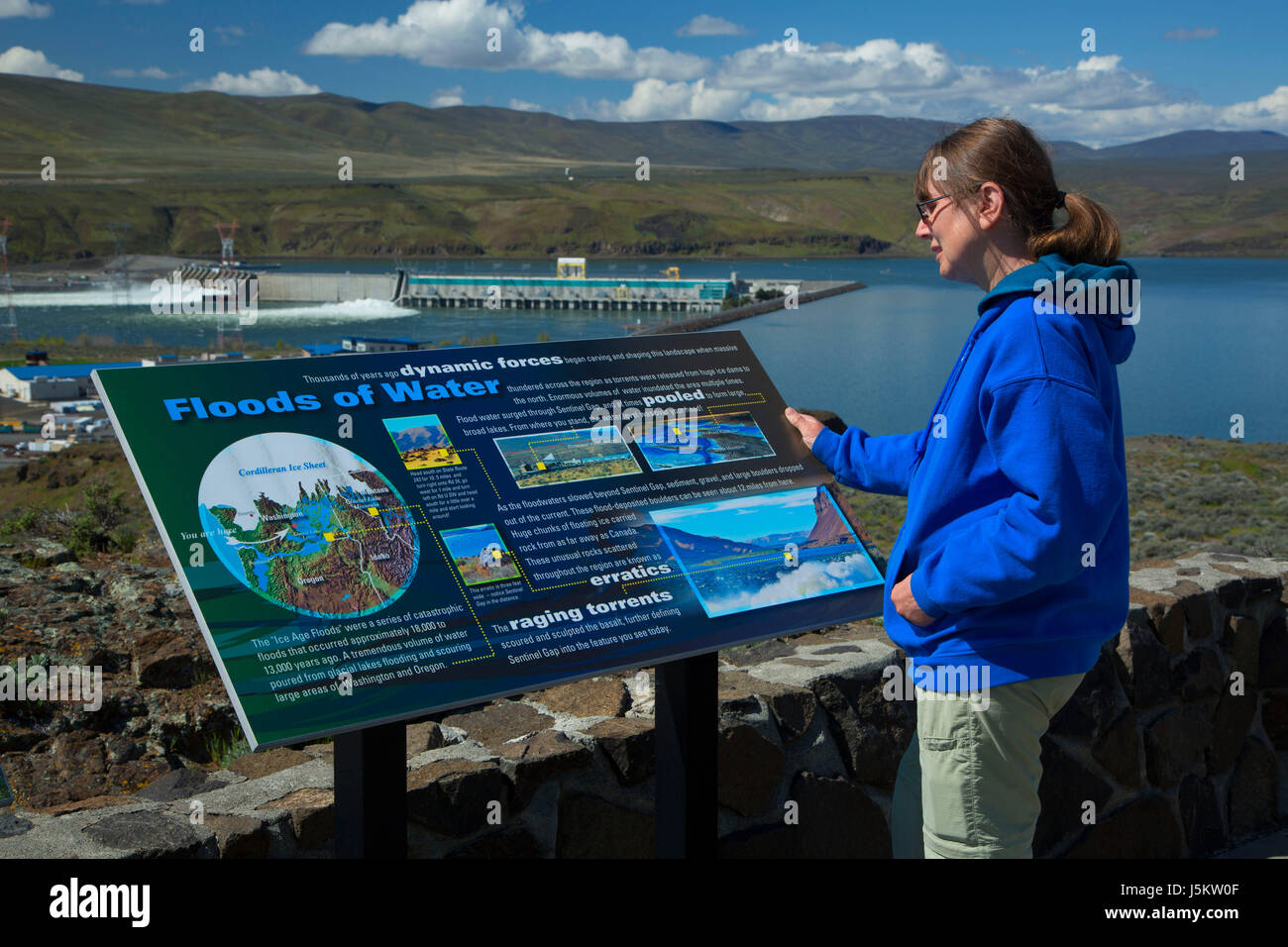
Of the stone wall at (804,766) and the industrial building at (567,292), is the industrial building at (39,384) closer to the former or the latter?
the industrial building at (567,292)

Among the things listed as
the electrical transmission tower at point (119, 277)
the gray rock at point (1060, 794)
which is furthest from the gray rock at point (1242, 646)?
the electrical transmission tower at point (119, 277)

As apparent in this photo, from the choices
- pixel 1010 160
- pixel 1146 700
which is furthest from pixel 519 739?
pixel 1146 700

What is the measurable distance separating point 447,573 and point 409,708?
0.23 metres

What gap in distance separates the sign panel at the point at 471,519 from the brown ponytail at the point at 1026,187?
67 centimetres

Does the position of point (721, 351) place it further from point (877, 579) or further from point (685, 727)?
point (685, 727)

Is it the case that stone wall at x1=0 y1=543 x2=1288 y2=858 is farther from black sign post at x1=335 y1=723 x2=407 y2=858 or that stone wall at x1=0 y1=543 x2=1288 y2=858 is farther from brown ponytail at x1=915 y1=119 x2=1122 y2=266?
brown ponytail at x1=915 y1=119 x2=1122 y2=266

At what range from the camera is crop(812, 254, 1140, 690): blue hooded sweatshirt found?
4.72 feet

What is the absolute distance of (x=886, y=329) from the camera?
57750 millimetres

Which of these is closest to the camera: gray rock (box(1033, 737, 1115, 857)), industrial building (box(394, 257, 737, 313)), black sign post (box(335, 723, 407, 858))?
black sign post (box(335, 723, 407, 858))

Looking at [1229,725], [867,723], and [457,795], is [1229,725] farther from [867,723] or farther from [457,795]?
[457,795]

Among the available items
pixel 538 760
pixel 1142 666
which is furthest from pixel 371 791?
pixel 1142 666

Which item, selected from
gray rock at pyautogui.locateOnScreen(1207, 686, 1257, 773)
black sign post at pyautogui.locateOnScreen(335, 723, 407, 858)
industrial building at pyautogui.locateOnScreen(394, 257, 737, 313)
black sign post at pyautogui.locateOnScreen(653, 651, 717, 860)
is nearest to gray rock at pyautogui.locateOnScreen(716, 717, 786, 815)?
black sign post at pyautogui.locateOnScreen(653, 651, 717, 860)

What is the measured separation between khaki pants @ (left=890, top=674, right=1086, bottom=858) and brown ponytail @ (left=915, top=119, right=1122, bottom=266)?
0.59 m

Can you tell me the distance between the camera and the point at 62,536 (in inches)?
251
